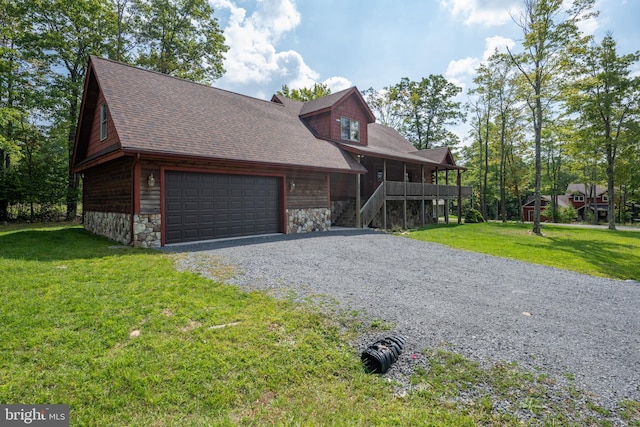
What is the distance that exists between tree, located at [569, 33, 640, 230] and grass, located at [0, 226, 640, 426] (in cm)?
2196

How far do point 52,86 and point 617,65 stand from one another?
3459 centimetres

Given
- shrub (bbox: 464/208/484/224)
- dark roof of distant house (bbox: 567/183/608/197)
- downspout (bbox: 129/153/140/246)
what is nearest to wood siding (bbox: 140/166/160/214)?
downspout (bbox: 129/153/140/246)

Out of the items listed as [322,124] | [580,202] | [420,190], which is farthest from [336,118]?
[580,202]

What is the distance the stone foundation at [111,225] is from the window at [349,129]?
11452mm

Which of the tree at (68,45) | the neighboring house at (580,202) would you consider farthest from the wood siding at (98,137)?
the neighboring house at (580,202)

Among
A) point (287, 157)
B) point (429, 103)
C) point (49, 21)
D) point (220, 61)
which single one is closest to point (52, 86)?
point (49, 21)

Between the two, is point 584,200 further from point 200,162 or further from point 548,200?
point 200,162

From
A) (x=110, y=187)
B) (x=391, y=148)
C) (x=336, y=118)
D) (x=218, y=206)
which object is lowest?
(x=218, y=206)

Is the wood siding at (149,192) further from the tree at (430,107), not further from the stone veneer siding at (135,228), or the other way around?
the tree at (430,107)

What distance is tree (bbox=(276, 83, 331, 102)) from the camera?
1291 inches

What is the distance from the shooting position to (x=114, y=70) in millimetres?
11203

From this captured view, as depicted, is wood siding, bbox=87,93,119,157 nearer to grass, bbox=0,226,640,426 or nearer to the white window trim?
the white window trim

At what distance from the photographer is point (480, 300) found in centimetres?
513

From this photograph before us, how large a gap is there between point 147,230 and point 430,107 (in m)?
33.6
